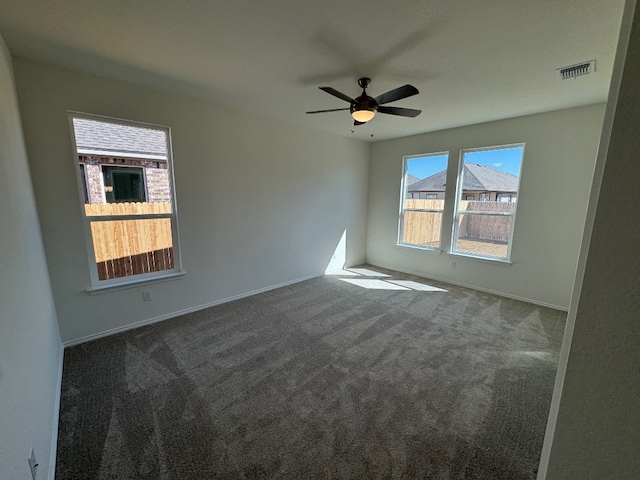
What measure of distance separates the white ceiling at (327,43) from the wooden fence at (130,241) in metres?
1.31

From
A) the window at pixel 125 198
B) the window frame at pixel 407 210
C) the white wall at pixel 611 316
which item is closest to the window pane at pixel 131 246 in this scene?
the window at pixel 125 198

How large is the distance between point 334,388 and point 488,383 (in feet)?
4.14

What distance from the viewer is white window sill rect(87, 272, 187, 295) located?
274cm

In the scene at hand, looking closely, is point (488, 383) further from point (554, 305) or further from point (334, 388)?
point (554, 305)

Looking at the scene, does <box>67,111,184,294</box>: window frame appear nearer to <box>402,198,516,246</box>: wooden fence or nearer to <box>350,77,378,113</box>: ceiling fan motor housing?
<box>350,77,378,113</box>: ceiling fan motor housing

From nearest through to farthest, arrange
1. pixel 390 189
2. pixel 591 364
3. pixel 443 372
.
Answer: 1. pixel 591 364
2. pixel 443 372
3. pixel 390 189

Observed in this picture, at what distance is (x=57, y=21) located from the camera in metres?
1.78

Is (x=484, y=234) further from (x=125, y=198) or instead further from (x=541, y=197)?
(x=125, y=198)

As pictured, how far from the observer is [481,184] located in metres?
4.19

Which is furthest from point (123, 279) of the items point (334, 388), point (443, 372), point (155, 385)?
point (443, 372)

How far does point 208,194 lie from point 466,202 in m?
3.94

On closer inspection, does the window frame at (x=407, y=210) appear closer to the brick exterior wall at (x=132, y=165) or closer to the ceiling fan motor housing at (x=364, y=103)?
the ceiling fan motor housing at (x=364, y=103)

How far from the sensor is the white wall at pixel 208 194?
2.43 meters

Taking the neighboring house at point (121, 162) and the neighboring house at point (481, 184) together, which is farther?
the neighboring house at point (481, 184)
